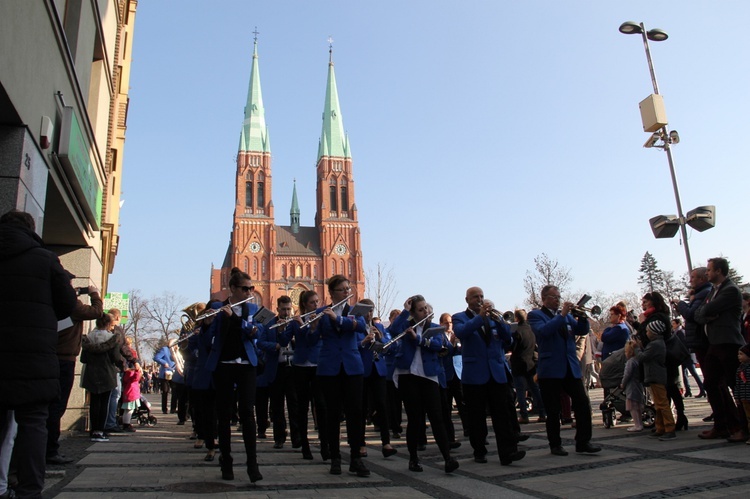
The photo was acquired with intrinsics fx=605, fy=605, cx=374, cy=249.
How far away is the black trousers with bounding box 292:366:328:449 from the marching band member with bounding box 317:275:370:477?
94 centimetres

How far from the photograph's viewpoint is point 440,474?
23.1ft

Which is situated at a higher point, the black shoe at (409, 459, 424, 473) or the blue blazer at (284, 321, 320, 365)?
the blue blazer at (284, 321, 320, 365)

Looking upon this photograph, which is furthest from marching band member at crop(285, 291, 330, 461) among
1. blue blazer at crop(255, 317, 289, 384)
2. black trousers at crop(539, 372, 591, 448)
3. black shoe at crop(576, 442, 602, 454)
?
black shoe at crop(576, 442, 602, 454)

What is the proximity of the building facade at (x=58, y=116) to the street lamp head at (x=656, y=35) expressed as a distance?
495 inches

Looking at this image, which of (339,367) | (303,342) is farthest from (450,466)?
(303,342)

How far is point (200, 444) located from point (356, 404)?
12.6 ft

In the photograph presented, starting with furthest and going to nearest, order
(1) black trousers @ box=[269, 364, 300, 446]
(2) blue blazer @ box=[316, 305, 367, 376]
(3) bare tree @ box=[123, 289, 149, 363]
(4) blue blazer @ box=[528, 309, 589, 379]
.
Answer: (3) bare tree @ box=[123, 289, 149, 363], (1) black trousers @ box=[269, 364, 300, 446], (4) blue blazer @ box=[528, 309, 589, 379], (2) blue blazer @ box=[316, 305, 367, 376]

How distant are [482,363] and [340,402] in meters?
1.89

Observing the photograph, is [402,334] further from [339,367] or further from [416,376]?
[339,367]

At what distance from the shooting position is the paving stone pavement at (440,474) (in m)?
5.82

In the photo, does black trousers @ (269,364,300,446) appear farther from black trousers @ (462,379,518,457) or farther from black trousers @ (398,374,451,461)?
black trousers @ (462,379,518,457)

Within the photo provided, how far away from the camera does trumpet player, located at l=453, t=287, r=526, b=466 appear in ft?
25.2

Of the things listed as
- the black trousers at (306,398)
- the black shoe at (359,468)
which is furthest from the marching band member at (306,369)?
the black shoe at (359,468)

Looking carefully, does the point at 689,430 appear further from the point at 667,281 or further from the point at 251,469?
the point at 667,281
